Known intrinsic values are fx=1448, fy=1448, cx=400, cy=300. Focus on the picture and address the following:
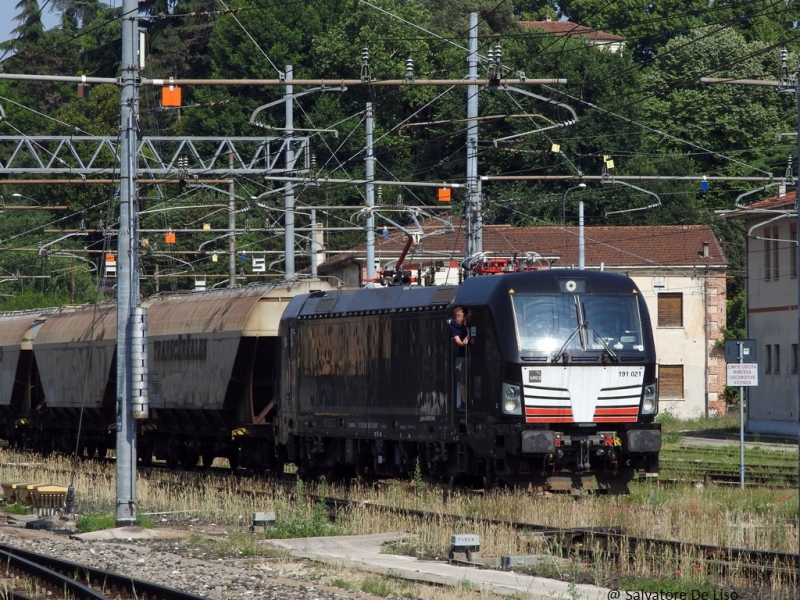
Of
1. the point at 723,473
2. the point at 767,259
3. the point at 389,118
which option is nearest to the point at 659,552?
the point at 723,473

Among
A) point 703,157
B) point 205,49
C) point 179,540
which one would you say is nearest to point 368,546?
point 179,540

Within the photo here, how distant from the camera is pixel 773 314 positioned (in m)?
43.3

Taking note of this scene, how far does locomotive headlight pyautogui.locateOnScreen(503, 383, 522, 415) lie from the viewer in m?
18.7

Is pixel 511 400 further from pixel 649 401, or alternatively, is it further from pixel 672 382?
pixel 672 382

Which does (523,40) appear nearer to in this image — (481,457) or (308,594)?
(481,457)

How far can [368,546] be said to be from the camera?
15.5 m

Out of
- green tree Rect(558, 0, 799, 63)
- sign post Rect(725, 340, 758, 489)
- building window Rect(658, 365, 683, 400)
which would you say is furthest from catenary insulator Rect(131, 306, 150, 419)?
green tree Rect(558, 0, 799, 63)

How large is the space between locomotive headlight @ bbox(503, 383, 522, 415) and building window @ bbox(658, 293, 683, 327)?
38.7 meters

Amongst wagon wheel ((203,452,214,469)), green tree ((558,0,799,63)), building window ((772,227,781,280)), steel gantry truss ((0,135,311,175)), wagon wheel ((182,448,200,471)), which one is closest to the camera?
steel gantry truss ((0,135,311,175))

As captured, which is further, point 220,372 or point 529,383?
point 220,372

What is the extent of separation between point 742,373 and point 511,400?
276 inches

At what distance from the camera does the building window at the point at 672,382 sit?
5669cm

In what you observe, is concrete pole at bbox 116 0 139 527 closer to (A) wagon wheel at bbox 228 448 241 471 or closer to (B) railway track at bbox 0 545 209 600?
(B) railway track at bbox 0 545 209 600

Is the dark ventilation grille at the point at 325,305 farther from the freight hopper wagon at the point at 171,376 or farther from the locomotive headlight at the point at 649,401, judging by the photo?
the locomotive headlight at the point at 649,401
